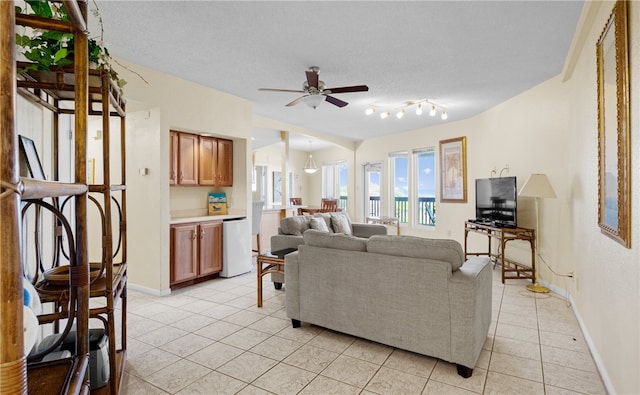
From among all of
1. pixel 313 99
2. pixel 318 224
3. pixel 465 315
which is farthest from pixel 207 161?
pixel 465 315

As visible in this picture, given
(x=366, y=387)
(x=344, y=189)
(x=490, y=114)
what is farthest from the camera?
(x=344, y=189)

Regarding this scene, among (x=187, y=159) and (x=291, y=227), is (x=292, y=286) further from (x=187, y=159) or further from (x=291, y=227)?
(x=187, y=159)

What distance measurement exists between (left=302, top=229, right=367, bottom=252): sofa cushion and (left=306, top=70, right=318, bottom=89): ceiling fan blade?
157 centimetres

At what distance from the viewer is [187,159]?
14.5 ft

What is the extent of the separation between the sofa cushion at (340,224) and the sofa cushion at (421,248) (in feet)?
7.95

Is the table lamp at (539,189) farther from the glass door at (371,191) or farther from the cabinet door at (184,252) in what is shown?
the glass door at (371,191)

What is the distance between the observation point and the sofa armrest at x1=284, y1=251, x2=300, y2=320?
2.87m

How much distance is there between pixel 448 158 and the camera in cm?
645

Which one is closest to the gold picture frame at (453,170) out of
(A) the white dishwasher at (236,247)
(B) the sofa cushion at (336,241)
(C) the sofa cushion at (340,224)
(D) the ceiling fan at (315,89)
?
(C) the sofa cushion at (340,224)

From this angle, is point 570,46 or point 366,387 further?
point 570,46

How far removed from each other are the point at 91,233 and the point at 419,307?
4.31 metres

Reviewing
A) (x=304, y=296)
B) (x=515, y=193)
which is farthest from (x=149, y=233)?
(x=515, y=193)

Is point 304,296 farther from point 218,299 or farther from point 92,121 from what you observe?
point 92,121

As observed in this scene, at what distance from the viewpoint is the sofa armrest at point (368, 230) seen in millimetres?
5176
